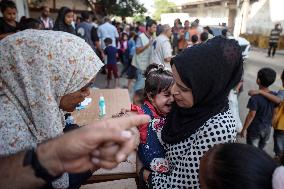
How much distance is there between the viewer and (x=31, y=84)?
134cm

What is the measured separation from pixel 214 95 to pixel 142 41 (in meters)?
5.23

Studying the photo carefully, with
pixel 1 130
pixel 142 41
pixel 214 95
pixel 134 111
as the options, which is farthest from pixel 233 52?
pixel 142 41

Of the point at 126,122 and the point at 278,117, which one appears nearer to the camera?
the point at 126,122

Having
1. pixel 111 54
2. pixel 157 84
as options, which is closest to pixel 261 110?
pixel 157 84

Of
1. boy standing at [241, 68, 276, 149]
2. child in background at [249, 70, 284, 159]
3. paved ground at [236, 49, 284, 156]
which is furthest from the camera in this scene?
paved ground at [236, 49, 284, 156]

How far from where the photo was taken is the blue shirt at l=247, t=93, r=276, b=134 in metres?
3.58

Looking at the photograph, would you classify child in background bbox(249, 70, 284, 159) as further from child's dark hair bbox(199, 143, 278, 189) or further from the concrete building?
the concrete building

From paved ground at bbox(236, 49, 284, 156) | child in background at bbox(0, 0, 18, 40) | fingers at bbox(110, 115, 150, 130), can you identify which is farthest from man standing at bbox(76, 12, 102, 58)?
fingers at bbox(110, 115, 150, 130)

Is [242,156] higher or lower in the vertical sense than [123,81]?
higher

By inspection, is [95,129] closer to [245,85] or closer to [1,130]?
[1,130]

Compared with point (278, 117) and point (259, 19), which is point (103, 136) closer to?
point (278, 117)

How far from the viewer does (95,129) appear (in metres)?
0.82

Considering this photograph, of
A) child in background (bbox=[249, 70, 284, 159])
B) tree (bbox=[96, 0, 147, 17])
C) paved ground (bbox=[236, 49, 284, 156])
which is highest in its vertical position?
tree (bbox=[96, 0, 147, 17])

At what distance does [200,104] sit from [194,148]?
246mm
